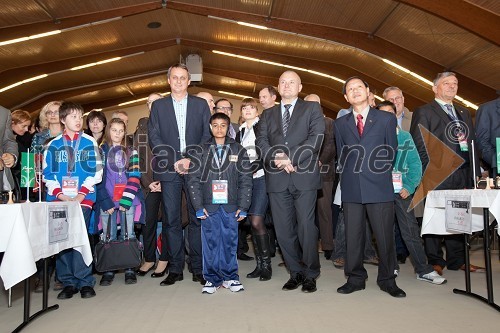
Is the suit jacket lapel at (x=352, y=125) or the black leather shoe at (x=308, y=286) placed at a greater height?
the suit jacket lapel at (x=352, y=125)

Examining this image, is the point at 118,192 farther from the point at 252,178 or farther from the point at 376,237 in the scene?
the point at 376,237

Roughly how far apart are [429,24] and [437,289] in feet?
24.7

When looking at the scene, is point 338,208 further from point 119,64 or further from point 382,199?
point 119,64

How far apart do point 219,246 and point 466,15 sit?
6880 millimetres

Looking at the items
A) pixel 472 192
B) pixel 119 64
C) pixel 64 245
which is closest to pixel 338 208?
pixel 472 192

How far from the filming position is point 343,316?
2643 millimetres

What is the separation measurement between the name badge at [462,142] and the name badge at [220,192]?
2041mm

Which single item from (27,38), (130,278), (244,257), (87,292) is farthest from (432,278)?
(27,38)

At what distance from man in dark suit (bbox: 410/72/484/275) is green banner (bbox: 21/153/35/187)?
305 cm

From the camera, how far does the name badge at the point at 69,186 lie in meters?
3.34

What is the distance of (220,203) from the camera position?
3512 mm

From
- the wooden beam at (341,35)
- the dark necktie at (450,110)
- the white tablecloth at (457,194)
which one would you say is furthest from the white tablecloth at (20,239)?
the wooden beam at (341,35)

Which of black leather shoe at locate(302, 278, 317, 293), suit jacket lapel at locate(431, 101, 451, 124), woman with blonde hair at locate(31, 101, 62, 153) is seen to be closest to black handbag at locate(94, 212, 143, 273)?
woman with blonde hair at locate(31, 101, 62, 153)

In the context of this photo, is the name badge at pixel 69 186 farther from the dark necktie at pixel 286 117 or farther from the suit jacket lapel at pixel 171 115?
the dark necktie at pixel 286 117
